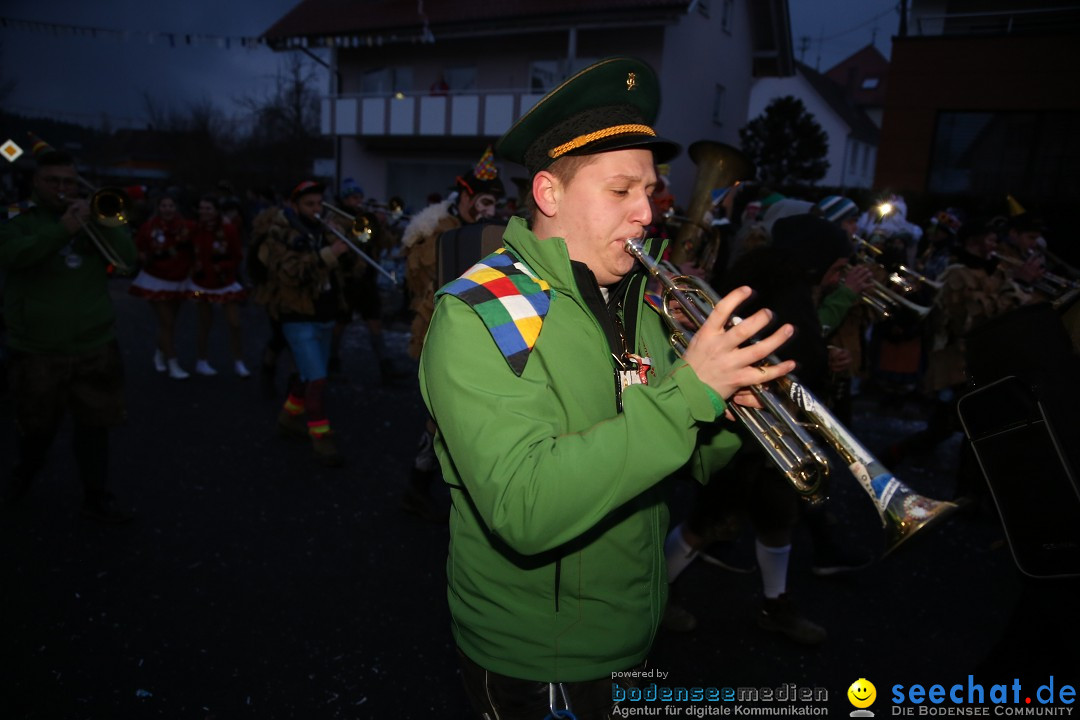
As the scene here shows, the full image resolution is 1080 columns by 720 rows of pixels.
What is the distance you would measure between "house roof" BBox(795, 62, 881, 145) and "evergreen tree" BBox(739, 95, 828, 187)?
13764 millimetres

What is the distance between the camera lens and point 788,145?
21.3 metres

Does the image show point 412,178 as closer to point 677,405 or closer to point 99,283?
point 99,283

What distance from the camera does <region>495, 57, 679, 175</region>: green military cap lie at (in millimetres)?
1710

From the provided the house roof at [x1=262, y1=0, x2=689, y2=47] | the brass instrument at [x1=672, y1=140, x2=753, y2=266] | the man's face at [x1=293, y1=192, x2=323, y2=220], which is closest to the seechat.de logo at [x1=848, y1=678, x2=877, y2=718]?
the brass instrument at [x1=672, y1=140, x2=753, y2=266]

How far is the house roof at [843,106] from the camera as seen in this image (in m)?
35.8

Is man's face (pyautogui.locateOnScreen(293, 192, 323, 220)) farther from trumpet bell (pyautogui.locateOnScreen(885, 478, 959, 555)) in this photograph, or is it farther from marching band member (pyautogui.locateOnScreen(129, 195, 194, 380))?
trumpet bell (pyautogui.locateOnScreen(885, 478, 959, 555))

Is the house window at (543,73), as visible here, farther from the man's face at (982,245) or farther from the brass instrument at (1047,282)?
the brass instrument at (1047,282)

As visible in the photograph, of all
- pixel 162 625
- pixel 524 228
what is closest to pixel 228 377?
pixel 162 625

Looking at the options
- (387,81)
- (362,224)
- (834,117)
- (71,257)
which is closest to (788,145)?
(387,81)

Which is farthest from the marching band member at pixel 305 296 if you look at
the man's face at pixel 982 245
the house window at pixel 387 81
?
the house window at pixel 387 81

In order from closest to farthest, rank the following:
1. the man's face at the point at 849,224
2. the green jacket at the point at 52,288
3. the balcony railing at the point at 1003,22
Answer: the green jacket at the point at 52,288, the man's face at the point at 849,224, the balcony railing at the point at 1003,22

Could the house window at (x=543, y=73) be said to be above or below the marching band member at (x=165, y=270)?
above

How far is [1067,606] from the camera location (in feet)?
6.91

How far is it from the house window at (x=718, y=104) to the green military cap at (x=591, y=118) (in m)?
23.2
